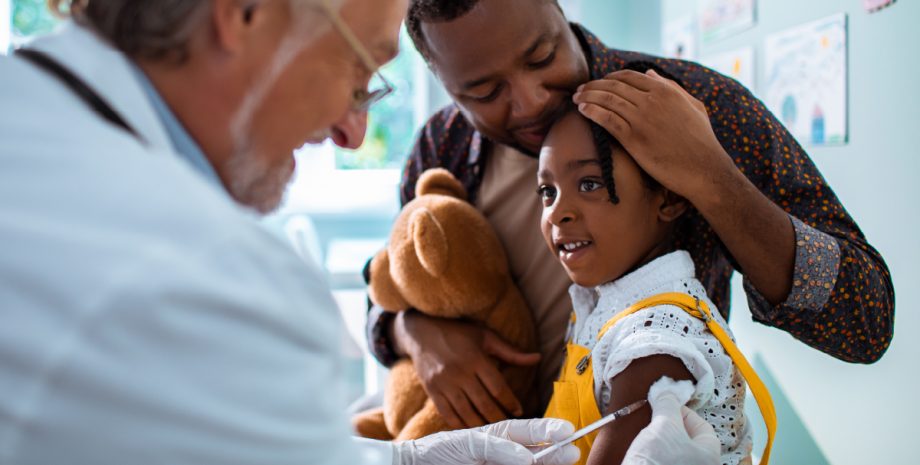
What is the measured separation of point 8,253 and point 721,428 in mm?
978

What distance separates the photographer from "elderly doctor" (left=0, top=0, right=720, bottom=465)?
1.80 ft

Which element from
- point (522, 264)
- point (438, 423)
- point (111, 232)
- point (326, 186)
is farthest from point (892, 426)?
point (326, 186)

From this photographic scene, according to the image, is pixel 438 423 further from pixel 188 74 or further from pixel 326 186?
pixel 326 186

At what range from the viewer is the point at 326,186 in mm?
4395

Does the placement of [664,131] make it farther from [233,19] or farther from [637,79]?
[233,19]

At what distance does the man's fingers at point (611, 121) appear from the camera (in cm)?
114

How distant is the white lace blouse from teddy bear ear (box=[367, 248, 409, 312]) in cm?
45

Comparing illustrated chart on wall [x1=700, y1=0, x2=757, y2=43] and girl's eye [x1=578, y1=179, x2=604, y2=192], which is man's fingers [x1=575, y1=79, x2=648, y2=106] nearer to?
girl's eye [x1=578, y1=179, x2=604, y2=192]

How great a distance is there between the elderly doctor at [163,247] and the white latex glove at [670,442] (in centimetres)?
36

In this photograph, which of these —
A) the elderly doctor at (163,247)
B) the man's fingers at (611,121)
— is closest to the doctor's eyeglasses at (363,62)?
the elderly doctor at (163,247)

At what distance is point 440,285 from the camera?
1.41m

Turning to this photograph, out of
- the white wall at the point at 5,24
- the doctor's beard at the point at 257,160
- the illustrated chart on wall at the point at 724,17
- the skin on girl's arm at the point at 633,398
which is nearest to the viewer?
the doctor's beard at the point at 257,160

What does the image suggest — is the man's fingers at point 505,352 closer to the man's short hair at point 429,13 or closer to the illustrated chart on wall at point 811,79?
the man's short hair at point 429,13

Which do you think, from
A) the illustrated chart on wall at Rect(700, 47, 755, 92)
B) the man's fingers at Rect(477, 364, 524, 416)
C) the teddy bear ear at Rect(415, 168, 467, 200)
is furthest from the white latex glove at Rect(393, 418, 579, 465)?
the illustrated chart on wall at Rect(700, 47, 755, 92)
